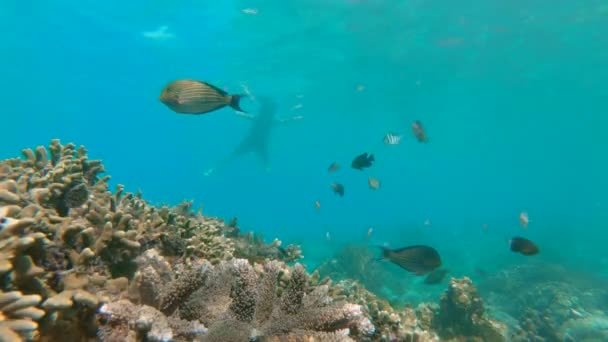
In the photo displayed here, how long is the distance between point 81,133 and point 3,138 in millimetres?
25927

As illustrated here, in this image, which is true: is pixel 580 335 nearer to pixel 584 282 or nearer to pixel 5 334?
pixel 584 282

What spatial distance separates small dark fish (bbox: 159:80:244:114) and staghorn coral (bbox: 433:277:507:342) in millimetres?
7125

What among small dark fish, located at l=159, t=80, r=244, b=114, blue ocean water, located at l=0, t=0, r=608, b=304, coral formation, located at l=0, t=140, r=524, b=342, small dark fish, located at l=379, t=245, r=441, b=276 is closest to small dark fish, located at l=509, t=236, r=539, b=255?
small dark fish, located at l=379, t=245, r=441, b=276

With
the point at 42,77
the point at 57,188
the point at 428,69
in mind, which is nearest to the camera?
the point at 57,188

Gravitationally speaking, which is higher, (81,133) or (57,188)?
(81,133)

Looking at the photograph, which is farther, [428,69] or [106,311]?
[428,69]

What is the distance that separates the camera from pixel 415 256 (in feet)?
14.9

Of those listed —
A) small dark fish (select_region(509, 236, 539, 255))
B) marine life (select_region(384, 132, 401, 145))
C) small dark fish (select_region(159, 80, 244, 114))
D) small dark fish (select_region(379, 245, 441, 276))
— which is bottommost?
small dark fish (select_region(379, 245, 441, 276))

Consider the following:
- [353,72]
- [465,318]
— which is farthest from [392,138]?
[353,72]

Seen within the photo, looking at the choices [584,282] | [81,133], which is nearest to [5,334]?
[584,282]

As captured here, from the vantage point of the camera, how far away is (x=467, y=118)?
56906mm

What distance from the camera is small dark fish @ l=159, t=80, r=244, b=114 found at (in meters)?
3.82

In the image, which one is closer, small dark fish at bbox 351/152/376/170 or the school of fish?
the school of fish

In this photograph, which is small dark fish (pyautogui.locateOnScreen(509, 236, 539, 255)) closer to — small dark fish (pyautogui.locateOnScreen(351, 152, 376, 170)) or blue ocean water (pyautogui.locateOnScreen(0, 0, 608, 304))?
small dark fish (pyautogui.locateOnScreen(351, 152, 376, 170))
